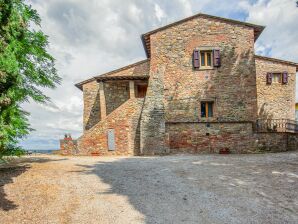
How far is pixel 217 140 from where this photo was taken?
14133mm

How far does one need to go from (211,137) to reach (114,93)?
783cm

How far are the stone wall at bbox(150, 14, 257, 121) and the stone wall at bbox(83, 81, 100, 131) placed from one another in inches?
212

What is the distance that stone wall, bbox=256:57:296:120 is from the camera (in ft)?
58.5

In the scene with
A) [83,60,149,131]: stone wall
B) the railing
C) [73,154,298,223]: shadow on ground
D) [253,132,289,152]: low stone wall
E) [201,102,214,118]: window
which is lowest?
[73,154,298,223]: shadow on ground

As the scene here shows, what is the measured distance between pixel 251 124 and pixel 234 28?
7.07 m

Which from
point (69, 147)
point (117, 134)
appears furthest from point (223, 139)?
point (69, 147)

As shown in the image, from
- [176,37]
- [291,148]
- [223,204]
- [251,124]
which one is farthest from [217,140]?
[223,204]

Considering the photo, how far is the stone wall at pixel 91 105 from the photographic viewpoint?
59.4 ft

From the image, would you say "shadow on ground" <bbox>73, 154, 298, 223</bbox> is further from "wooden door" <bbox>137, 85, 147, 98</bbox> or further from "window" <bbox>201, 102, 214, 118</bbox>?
"wooden door" <bbox>137, 85, 147, 98</bbox>

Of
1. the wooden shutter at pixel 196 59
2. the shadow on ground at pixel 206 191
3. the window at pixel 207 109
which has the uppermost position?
the wooden shutter at pixel 196 59

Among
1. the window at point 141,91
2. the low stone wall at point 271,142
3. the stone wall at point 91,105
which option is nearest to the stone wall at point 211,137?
the low stone wall at point 271,142

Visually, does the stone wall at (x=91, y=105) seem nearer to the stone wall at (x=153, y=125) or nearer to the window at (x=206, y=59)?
the stone wall at (x=153, y=125)

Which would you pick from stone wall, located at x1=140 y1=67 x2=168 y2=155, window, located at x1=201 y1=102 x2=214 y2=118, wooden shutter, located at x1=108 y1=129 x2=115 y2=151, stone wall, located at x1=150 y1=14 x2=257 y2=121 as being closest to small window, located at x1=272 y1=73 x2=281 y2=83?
stone wall, located at x1=150 y1=14 x2=257 y2=121

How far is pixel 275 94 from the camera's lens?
18062mm
